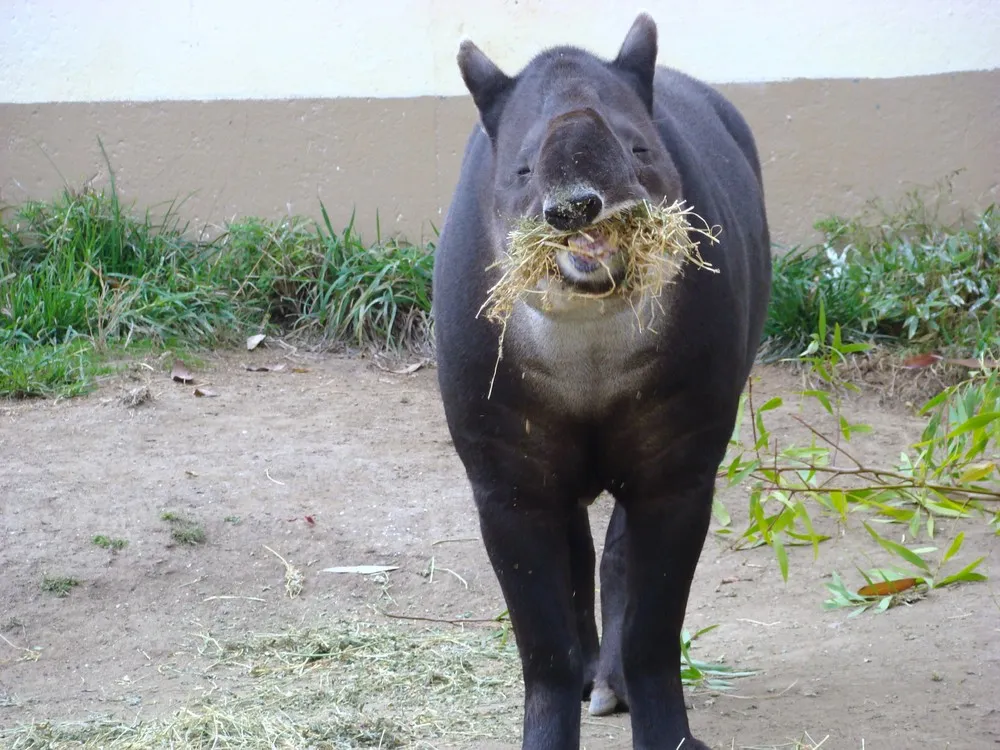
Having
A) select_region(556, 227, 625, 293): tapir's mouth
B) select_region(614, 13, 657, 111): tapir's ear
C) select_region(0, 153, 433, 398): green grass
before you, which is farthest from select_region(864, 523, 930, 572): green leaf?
select_region(0, 153, 433, 398): green grass

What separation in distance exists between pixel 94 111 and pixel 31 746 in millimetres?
5718

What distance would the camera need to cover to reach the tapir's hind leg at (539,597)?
3.62m

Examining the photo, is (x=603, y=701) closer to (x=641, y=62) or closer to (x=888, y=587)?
(x=888, y=587)

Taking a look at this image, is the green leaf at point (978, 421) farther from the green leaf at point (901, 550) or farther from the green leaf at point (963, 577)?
the green leaf at point (963, 577)

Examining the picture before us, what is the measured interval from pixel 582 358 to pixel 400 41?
5832 millimetres

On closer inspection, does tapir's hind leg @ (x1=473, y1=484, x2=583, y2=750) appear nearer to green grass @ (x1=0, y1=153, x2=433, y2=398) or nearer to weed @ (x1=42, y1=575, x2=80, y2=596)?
weed @ (x1=42, y1=575, x2=80, y2=596)

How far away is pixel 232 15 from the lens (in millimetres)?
8914

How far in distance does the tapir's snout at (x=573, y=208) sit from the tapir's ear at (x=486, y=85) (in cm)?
76

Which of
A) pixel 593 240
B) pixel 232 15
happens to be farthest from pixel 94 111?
pixel 593 240

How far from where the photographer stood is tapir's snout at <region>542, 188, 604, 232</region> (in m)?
2.87

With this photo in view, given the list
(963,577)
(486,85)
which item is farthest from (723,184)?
(963,577)

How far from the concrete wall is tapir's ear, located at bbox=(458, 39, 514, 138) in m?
5.15

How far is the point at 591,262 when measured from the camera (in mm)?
2986

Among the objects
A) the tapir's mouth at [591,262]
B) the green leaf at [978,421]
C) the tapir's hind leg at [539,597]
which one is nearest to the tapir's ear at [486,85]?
the tapir's mouth at [591,262]
